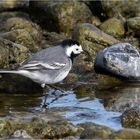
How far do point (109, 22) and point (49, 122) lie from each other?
769 cm

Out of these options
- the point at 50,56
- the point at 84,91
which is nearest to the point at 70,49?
the point at 50,56

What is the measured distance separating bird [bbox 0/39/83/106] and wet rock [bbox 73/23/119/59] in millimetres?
2999

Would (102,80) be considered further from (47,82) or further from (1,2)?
(1,2)

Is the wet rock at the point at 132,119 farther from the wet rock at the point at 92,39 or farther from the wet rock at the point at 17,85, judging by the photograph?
the wet rock at the point at 92,39

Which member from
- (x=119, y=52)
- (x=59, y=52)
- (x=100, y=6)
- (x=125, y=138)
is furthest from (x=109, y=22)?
(x=125, y=138)

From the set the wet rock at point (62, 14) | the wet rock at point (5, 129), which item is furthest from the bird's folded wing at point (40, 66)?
the wet rock at point (62, 14)

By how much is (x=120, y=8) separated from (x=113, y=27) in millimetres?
1555

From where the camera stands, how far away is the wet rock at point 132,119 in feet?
33.2

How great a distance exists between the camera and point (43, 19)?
18.0 metres

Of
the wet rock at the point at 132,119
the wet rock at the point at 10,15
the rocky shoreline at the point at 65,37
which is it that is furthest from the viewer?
the wet rock at the point at 10,15

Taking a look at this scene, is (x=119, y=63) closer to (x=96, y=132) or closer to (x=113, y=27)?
(x=113, y=27)

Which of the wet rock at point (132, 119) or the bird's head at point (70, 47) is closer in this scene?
the wet rock at point (132, 119)

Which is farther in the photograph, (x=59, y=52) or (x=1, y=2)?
(x=1, y=2)

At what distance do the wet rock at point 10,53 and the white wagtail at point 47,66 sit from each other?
1.66m
